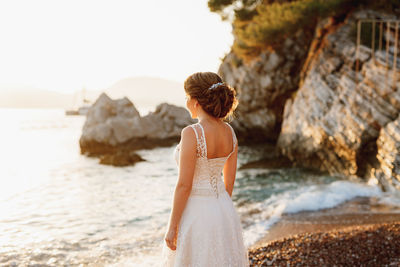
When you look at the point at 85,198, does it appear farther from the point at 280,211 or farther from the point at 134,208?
the point at 280,211

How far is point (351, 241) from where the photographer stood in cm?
554

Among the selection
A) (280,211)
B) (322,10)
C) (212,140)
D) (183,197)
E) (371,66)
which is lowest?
(280,211)

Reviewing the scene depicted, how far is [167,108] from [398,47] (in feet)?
65.7

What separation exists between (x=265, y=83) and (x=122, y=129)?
35.8 feet

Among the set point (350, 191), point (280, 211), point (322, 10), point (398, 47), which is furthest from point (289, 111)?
point (280, 211)

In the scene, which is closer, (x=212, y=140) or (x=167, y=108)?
(x=212, y=140)

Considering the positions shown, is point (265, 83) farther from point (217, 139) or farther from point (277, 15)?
point (217, 139)

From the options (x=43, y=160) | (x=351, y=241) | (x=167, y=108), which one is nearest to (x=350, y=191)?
(x=351, y=241)

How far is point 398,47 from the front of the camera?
12633mm

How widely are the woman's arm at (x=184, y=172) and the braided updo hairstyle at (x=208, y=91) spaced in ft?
0.92

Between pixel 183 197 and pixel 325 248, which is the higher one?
pixel 183 197

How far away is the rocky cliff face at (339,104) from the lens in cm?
1098

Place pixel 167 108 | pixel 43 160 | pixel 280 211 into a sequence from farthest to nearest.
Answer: pixel 167 108, pixel 43 160, pixel 280 211

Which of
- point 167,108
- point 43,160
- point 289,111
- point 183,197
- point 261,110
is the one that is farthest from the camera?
point 167,108
